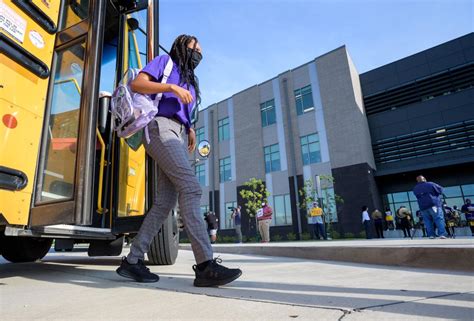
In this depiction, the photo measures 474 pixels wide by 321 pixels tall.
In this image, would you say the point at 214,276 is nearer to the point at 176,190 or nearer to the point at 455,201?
the point at 176,190

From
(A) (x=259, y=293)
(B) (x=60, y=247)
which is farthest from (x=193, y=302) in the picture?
(B) (x=60, y=247)

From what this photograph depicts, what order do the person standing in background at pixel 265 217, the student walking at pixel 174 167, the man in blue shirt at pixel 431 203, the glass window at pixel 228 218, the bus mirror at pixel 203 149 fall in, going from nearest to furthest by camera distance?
the student walking at pixel 174 167 → the bus mirror at pixel 203 149 → the man in blue shirt at pixel 431 203 → the person standing in background at pixel 265 217 → the glass window at pixel 228 218

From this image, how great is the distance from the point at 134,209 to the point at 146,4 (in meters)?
2.21

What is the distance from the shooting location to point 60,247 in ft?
11.7

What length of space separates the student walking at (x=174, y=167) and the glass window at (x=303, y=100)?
21487 millimetres

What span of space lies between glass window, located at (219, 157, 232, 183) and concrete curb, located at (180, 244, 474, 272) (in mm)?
21511

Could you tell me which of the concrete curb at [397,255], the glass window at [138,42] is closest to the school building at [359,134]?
the concrete curb at [397,255]

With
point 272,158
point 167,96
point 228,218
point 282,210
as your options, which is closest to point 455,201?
point 282,210

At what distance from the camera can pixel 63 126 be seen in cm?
266

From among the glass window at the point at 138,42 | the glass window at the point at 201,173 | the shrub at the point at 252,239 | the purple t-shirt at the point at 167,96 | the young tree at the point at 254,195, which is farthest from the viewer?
the glass window at the point at 201,173

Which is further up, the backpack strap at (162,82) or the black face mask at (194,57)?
the black face mask at (194,57)

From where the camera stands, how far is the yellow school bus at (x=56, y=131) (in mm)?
2295

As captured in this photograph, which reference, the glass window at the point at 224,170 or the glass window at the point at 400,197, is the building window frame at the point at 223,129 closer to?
the glass window at the point at 224,170

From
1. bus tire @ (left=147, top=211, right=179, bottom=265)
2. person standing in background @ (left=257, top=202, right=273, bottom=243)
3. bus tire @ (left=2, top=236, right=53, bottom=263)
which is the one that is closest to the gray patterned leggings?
bus tire @ (left=147, top=211, right=179, bottom=265)
